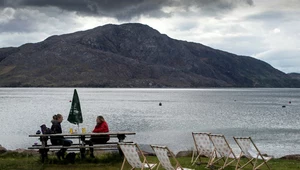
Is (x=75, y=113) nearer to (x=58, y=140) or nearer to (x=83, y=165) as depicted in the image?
(x=58, y=140)

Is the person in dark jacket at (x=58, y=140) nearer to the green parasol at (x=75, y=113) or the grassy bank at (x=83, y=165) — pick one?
the grassy bank at (x=83, y=165)

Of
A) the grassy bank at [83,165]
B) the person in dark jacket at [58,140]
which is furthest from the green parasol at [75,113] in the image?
the grassy bank at [83,165]

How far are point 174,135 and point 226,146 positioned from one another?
105 feet

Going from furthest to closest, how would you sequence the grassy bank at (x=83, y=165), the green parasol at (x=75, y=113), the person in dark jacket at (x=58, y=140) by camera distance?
the green parasol at (x=75, y=113), the person in dark jacket at (x=58, y=140), the grassy bank at (x=83, y=165)

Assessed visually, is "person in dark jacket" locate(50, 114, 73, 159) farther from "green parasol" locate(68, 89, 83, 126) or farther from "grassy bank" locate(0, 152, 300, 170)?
"green parasol" locate(68, 89, 83, 126)

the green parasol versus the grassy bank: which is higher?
the green parasol

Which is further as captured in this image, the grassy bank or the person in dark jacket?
the person in dark jacket

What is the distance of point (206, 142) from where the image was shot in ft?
53.3

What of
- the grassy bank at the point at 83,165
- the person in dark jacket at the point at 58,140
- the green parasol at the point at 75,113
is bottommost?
the grassy bank at the point at 83,165

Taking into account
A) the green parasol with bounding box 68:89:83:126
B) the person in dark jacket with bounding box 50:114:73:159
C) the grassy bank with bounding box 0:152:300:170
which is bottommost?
the grassy bank with bounding box 0:152:300:170

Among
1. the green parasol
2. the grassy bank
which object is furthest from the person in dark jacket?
the green parasol

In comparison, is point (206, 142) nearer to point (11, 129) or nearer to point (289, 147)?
point (289, 147)

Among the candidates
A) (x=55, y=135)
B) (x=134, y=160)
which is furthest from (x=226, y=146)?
(x=55, y=135)

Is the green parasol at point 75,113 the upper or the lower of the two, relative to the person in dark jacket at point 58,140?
upper
